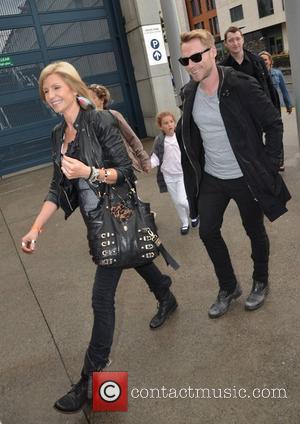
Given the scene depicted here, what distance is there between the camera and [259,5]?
44719 millimetres

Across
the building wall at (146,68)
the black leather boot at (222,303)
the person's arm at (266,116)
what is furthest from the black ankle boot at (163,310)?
the building wall at (146,68)

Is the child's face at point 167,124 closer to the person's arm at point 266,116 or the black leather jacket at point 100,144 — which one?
the person's arm at point 266,116

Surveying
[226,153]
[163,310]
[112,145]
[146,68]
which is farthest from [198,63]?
[146,68]

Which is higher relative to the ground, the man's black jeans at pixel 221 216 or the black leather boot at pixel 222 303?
the man's black jeans at pixel 221 216

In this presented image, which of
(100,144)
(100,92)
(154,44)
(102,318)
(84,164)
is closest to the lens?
(84,164)

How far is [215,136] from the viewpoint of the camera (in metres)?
2.83

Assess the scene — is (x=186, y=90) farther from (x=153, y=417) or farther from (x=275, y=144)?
(x=153, y=417)

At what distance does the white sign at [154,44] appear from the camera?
10.3 meters

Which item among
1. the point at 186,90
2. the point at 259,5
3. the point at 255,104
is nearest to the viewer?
the point at 255,104

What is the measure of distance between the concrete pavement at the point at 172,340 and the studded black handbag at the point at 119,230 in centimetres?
82

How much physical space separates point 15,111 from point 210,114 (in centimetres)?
862

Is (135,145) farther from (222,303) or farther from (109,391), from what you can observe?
(109,391)

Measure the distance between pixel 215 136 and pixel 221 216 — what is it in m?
0.60

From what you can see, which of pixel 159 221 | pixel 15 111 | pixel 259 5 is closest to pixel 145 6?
pixel 15 111
